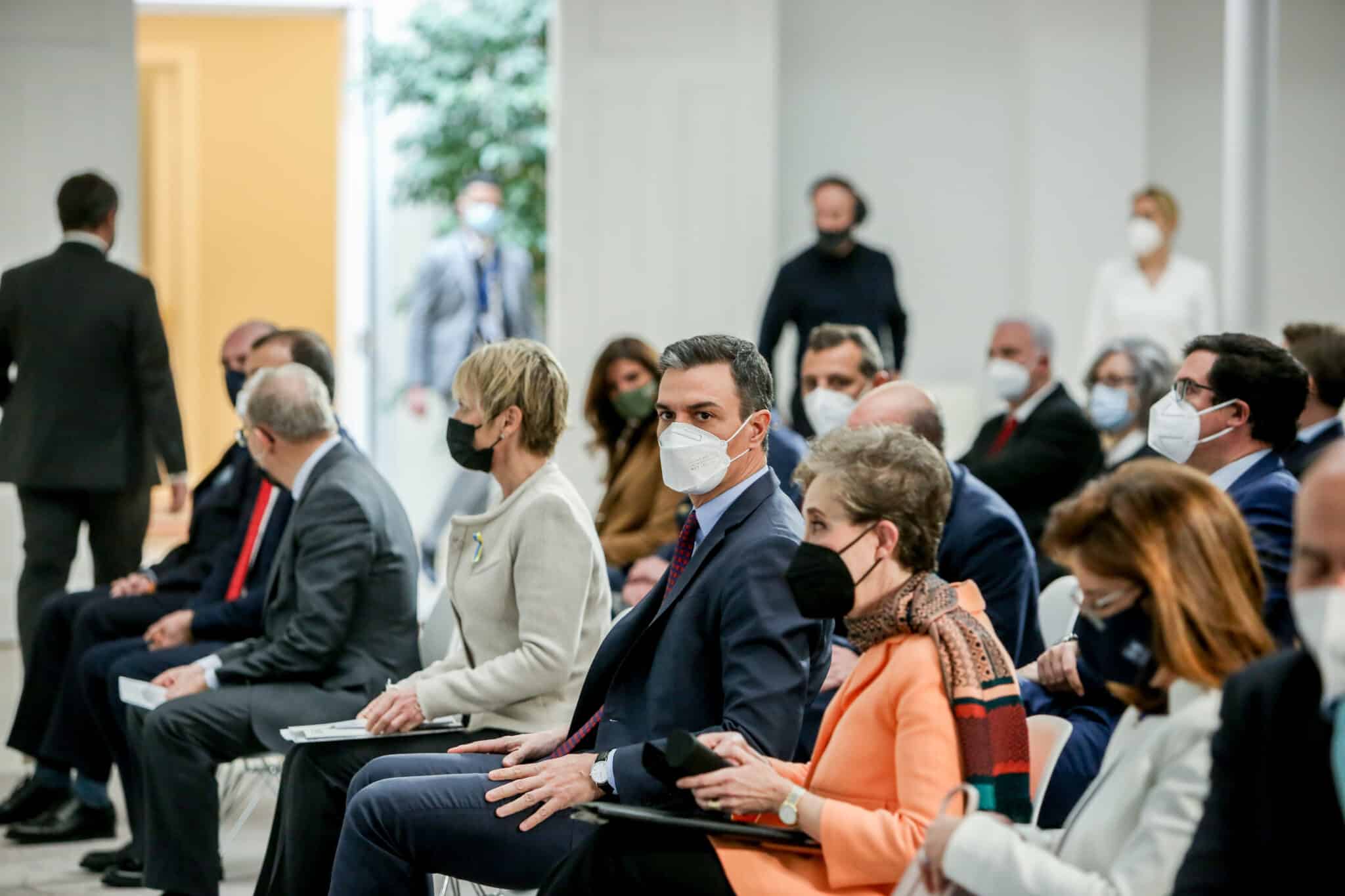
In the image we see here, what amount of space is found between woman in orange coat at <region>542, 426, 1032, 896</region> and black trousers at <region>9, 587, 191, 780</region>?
8.49 ft

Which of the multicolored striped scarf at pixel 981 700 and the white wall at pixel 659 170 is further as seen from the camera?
the white wall at pixel 659 170

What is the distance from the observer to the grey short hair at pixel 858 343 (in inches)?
186

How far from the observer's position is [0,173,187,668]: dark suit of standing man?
5406mm

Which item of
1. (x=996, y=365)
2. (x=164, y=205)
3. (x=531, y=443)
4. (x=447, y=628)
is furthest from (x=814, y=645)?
(x=164, y=205)

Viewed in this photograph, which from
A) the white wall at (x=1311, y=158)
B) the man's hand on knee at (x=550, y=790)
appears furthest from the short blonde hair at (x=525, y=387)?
the white wall at (x=1311, y=158)

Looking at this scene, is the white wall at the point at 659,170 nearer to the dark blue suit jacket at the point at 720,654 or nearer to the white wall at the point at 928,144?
the white wall at the point at 928,144

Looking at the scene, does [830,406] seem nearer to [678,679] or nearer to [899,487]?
[678,679]

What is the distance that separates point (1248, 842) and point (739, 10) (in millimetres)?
6816

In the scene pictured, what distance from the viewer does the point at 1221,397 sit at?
295cm

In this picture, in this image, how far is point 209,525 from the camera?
4895 mm

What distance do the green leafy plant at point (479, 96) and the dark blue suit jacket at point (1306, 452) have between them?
6.15m

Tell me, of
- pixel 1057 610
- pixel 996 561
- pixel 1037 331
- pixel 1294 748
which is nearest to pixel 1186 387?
pixel 996 561

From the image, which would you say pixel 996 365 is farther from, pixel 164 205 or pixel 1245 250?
pixel 164 205

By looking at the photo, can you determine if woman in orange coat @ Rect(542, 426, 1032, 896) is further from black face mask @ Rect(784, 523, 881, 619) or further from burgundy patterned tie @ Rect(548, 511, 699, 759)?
burgundy patterned tie @ Rect(548, 511, 699, 759)
